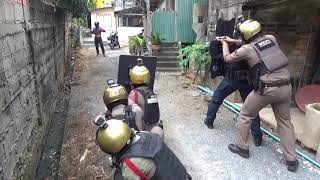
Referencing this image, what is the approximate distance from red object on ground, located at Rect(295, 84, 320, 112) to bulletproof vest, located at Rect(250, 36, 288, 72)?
2.48 m

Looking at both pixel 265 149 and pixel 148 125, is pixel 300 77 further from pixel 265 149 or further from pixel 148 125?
pixel 148 125

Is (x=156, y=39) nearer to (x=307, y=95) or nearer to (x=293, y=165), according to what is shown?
(x=307, y=95)

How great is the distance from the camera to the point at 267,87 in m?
4.03

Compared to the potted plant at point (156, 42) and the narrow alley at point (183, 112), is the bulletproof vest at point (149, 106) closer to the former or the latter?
the narrow alley at point (183, 112)

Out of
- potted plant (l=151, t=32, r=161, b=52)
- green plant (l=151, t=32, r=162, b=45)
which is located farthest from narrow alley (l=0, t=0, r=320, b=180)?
green plant (l=151, t=32, r=162, b=45)

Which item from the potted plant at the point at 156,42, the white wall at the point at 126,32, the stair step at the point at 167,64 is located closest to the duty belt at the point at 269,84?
the stair step at the point at 167,64

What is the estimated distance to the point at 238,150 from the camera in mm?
4676

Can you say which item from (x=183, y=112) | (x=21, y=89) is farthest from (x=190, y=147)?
(x=21, y=89)

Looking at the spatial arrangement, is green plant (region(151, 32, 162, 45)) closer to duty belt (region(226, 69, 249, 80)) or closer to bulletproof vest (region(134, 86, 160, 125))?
duty belt (region(226, 69, 249, 80))

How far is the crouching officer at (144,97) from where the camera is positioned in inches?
147

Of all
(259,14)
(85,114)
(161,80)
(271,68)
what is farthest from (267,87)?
Answer: (161,80)

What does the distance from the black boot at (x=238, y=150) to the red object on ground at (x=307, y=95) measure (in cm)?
214

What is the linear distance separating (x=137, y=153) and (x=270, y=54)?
2.58 meters

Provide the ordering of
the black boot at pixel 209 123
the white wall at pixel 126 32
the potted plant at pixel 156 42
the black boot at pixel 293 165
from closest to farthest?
the black boot at pixel 293 165 → the black boot at pixel 209 123 → the potted plant at pixel 156 42 → the white wall at pixel 126 32
